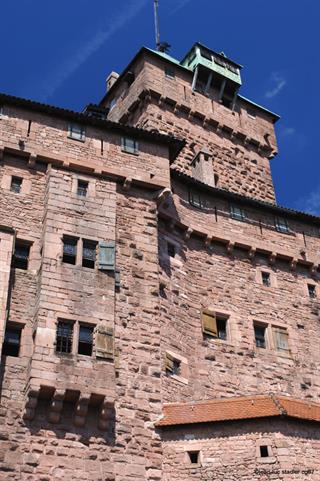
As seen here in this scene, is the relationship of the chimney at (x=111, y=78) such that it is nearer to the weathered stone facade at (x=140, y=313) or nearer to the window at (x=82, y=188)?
the weathered stone facade at (x=140, y=313)

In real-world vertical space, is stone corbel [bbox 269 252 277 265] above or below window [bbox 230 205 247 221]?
below

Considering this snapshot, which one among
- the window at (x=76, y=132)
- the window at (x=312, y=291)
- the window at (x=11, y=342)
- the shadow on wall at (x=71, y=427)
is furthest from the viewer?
the window at (x=312, y=291)

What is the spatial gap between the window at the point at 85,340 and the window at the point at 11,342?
1816 millimetres

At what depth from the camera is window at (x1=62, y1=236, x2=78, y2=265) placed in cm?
2303

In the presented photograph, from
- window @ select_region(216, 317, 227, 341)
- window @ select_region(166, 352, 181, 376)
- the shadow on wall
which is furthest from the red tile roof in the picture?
window @ select_region(216, 317, 227, 341)

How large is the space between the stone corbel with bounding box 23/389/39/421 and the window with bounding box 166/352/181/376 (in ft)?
16.9

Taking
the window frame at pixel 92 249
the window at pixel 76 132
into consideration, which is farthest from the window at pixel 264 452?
the window at pixel 76 132

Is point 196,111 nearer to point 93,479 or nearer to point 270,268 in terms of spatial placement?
point 270,268

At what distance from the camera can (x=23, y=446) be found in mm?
19438

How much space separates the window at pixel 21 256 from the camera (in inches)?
902

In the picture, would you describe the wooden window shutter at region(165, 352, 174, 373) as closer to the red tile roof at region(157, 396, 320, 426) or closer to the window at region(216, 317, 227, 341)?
the red tile roof at region(157, 396, 320, 426)

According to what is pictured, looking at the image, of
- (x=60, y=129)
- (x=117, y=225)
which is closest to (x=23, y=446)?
(x=117, y=225)

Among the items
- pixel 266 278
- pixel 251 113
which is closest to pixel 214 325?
pixel 266 278

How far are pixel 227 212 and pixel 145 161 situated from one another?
5.12 meters
